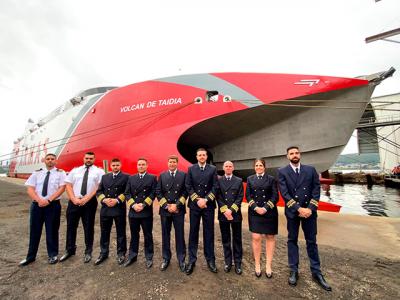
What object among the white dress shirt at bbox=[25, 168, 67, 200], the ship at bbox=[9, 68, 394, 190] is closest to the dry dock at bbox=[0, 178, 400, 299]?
the white dress shirt at bbox=[25, 168, 67, 200]

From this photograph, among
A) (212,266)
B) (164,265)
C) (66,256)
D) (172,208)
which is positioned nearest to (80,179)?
(66,256)

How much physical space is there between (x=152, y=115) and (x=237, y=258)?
6973 millimetres

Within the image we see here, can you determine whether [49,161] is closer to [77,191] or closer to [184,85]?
[77,191]

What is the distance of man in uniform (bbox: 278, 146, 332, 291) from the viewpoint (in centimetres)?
276

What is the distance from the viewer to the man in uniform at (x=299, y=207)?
2764mm

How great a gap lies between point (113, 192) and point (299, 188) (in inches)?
112

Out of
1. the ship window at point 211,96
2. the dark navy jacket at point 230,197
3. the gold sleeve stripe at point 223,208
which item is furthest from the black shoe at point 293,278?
the ship window at point 211,96

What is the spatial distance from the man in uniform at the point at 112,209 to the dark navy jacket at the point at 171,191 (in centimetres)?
63

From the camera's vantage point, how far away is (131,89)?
31.6 feet

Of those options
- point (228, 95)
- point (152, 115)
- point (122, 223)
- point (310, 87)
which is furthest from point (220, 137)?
point (122, 223)

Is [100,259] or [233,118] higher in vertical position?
[233,118]

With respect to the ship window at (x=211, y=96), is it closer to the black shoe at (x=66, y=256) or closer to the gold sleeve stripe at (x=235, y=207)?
the gold sleeve stripe at (x=235, y=207)

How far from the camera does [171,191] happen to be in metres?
3.40

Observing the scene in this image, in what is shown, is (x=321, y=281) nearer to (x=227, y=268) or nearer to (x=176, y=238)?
(x=227, y=268)
